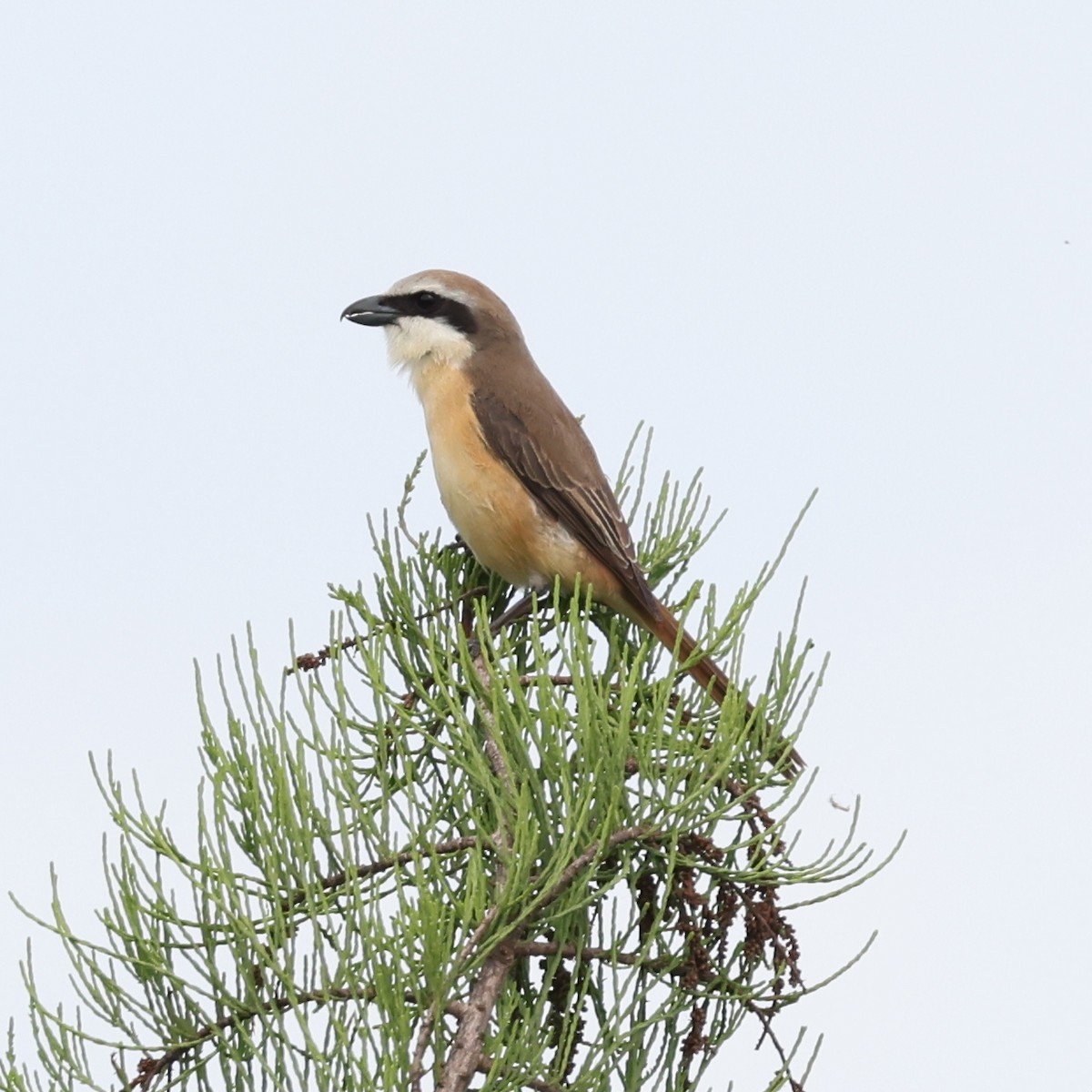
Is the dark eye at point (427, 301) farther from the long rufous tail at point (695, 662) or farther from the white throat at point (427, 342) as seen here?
the long rufous tail at point (695, 662)

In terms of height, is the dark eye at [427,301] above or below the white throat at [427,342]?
above

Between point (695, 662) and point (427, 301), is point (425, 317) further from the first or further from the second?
point (695, 662)

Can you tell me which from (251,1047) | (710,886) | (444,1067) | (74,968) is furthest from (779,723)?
(74,968)

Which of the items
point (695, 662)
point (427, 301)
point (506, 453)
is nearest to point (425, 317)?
point (427, 301)

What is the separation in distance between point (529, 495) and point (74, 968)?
6.50 feet

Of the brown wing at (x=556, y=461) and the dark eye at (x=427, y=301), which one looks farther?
the dark eye at (x=427, y=301)

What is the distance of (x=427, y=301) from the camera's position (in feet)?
15.9

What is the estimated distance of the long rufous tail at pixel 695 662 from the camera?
3.53 m

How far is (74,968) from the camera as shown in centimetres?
294

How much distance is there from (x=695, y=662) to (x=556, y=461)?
4.21 feet

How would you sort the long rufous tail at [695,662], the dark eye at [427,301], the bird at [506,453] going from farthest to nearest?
the dark eye at [427,301]
the bird at [506,453]
the long rufous tail at [695,662]

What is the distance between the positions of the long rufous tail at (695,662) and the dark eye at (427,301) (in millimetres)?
1303

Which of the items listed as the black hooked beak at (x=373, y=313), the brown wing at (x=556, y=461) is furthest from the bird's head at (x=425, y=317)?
the brown wing at (x=556, y=461)

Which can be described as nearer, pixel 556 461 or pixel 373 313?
pixel 556 461
